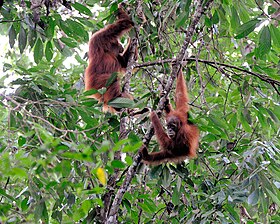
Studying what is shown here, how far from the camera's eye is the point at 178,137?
15.1 feet

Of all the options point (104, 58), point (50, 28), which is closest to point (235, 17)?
point (50, 28)

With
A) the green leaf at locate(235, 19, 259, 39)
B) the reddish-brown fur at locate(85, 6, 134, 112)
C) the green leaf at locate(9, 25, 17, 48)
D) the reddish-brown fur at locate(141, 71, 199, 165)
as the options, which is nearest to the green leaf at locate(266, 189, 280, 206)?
the reddish-brown fur at locate(141, 71, 199, 165)

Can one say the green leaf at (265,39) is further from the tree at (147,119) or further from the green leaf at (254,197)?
the green leaf at (254,197)

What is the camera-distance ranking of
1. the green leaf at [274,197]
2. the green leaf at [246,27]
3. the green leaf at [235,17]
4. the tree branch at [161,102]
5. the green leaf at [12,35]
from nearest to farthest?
the tree branch at [161,102], the green leaf at [274,197], the green leaf at [246,27], the green leaf at [235,17], the green leaf at [12,35]

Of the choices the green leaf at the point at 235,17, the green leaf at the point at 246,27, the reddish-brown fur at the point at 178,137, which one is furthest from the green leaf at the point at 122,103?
the green leaf at the point at 235,17

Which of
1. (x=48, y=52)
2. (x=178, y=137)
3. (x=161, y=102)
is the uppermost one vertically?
(x=48, y=52)


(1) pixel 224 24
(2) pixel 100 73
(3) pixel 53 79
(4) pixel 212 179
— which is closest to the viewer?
(3) pixel 53 79

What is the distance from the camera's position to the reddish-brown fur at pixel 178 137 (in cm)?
432

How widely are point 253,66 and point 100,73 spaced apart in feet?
6.53

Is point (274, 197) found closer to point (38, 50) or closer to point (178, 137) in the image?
point (178, 137)

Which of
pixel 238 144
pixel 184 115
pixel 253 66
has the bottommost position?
pixel 238 144

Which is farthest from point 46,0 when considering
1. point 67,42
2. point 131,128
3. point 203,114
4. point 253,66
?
point 253,66

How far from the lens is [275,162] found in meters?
3.81

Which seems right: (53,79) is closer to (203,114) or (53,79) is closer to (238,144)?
(203,114)
